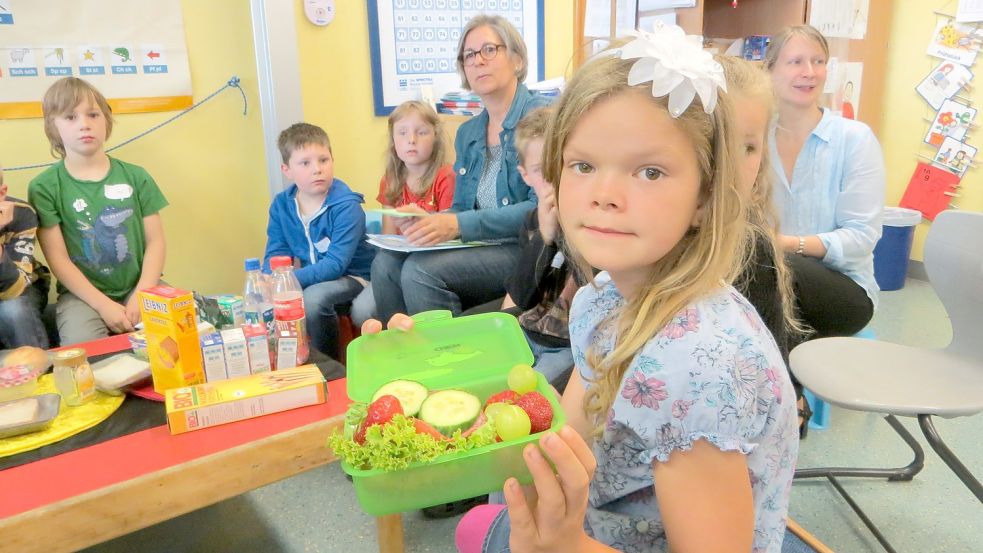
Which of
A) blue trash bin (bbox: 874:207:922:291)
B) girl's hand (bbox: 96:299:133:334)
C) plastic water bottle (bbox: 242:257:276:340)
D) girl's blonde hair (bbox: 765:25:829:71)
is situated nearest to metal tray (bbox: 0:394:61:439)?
plastic water bottle (bbox: 242:257:276:340)

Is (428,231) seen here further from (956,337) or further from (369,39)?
(956,337)

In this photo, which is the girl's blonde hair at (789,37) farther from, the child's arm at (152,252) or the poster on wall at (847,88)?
the child's arm at (152,252)

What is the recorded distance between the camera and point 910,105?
3.45 meters

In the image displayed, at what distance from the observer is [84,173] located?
7.45 feet

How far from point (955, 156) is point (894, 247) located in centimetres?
50

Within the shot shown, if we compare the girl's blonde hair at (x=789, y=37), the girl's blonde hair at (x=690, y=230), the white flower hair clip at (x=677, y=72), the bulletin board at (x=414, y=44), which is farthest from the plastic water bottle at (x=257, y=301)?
the girl's blonde hair at (x=789, y=37)

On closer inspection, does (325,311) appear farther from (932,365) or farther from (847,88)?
(847,88)

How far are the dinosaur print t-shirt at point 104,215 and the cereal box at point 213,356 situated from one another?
3.69 feet

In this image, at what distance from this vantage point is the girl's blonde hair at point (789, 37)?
199 centimetres

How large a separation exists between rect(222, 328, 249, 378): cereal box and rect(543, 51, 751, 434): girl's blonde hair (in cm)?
92

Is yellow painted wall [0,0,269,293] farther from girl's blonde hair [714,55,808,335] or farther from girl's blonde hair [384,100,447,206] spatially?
girl's blonde hair [714,55,808,335]

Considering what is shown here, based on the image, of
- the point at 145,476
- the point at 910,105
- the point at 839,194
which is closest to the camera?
the point at 145,476

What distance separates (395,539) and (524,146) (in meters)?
0.99

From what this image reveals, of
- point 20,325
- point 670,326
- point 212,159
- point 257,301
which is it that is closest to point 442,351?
point 670,326
